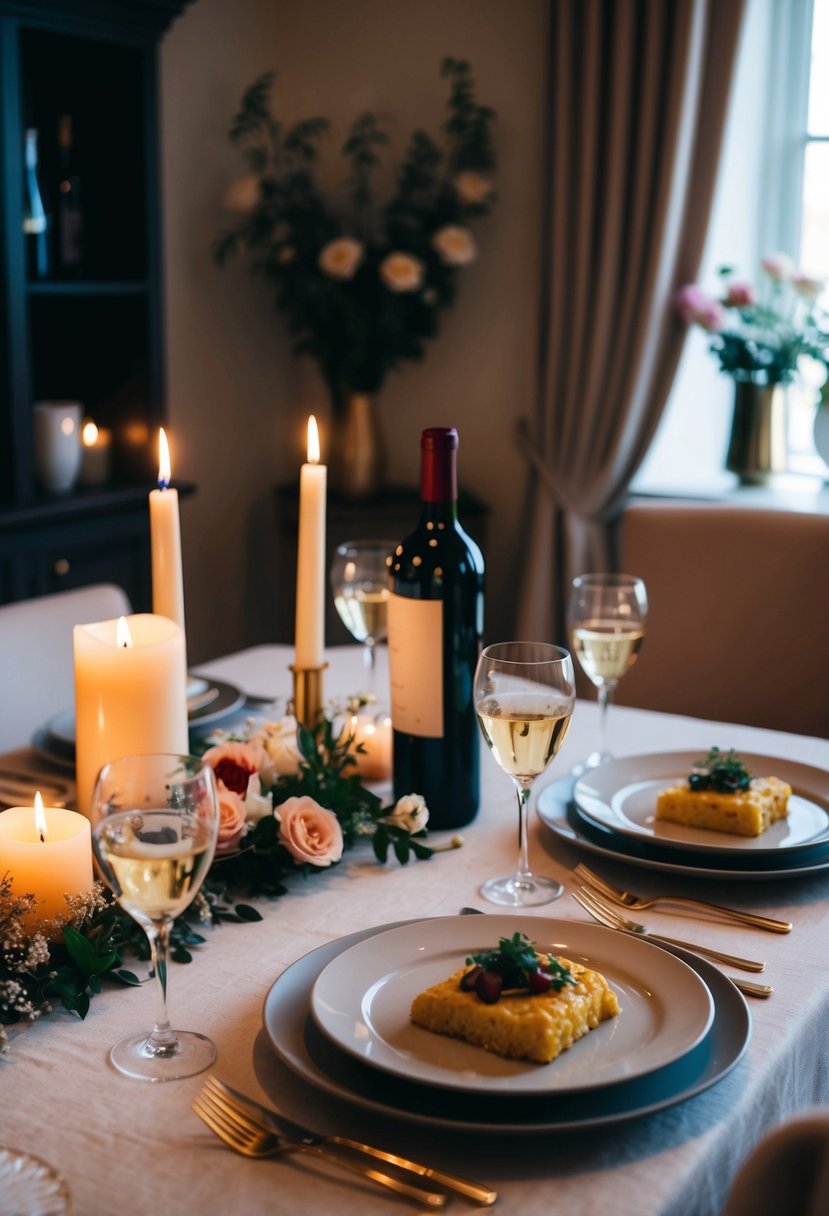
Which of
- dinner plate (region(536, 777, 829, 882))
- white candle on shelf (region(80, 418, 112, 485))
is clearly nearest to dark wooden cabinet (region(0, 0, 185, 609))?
white candle on shelf (region(80, 418, 112, 485))

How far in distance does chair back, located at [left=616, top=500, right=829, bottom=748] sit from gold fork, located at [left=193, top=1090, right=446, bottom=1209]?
1.34m

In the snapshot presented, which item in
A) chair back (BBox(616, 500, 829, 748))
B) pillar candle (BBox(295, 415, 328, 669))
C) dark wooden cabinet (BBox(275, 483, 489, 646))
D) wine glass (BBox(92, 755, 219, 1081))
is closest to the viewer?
wine glass (BBox(92, 755, 219, 1081))

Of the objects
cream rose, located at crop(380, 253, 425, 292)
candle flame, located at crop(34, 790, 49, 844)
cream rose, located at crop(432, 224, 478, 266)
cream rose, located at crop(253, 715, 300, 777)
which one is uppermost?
cream rose, located at crop(432, 224, 478, 266)

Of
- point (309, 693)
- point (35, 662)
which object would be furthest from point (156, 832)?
point (35, 662)

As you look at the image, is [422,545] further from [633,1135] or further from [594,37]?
[594,37]

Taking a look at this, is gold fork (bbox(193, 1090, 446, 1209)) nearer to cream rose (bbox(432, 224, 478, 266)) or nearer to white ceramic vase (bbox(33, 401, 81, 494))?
white ceramic vase (bbox(33, 401, 81, 494))

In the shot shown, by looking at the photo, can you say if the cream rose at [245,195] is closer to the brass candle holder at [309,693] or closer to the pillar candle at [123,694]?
the brass candle holder at [309,693]

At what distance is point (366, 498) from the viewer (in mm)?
3529

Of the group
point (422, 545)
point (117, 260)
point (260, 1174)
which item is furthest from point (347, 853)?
point (117, 260)

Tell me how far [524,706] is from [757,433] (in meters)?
2.21

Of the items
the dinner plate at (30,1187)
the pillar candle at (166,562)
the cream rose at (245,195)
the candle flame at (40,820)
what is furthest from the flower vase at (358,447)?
the dinner plate at (30,1187)

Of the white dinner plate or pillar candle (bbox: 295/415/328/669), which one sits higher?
pillar candle (bbox: 295/415/328/669)

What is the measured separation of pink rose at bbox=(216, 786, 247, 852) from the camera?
1.08 metres

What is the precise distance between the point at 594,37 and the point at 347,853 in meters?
2.45
